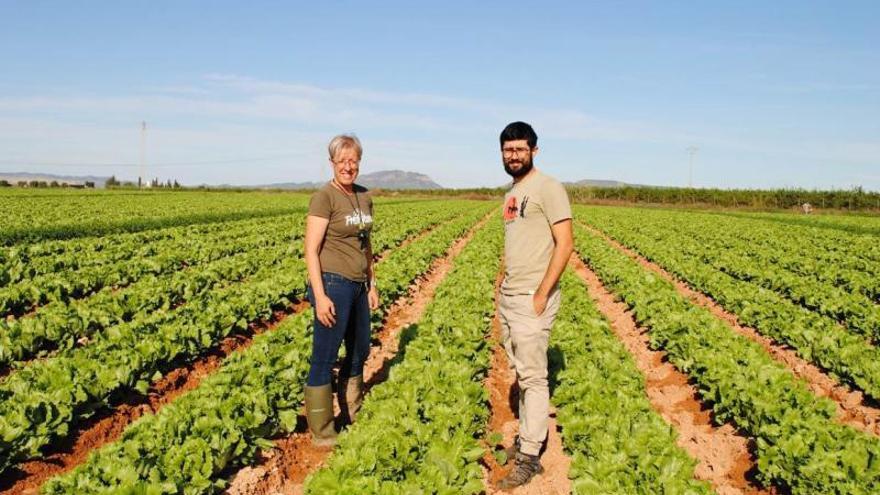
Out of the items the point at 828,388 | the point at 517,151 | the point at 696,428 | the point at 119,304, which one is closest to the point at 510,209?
the point at 517,151

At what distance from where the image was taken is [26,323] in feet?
25.2

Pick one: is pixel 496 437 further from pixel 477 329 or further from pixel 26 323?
pixel 26 323

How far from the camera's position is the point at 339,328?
4730 mm

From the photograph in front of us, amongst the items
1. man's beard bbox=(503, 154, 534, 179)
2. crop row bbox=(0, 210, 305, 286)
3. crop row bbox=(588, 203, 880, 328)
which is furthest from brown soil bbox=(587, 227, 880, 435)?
crop row bbox=(0, 210, 305, 286)

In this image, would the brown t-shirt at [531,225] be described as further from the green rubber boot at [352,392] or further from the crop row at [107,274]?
the crop row at [107,274]

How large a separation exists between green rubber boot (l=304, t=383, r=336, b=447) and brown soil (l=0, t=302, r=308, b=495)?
1.86 m

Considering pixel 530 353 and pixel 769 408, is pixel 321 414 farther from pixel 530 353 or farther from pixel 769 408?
pixel 769 408

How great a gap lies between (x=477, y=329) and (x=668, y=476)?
4149 mm

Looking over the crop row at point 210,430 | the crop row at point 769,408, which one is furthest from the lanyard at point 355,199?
the crop row at point 769,408

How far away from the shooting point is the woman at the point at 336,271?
4.48 meters

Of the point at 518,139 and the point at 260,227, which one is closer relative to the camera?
the point at 518,139

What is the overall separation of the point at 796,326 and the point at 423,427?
23.7 ft

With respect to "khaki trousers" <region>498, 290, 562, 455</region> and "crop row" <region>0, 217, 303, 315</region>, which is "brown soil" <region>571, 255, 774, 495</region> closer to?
"khaki trousers" <region>498, 290, 562, 455</region>

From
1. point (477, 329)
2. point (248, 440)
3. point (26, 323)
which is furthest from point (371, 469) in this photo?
point (26, 323)
